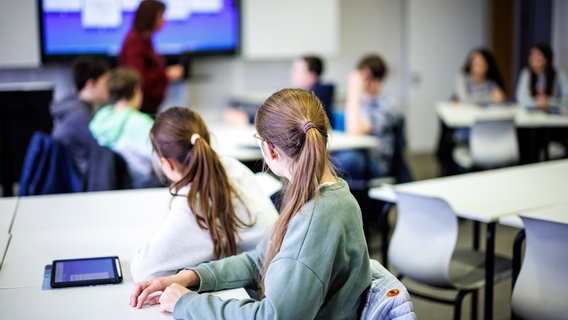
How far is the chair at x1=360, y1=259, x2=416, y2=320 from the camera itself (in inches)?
65.3

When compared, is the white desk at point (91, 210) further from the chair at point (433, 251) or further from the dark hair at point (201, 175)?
the chair at point (433, 251)

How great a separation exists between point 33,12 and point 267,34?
2.12m

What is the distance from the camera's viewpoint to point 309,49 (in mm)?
7293

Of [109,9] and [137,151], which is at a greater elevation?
[109,9]

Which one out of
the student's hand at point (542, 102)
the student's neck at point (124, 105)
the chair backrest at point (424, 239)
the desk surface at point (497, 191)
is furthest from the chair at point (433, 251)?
the student's hand at point (542, 102)

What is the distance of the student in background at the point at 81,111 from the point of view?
4.14 metres

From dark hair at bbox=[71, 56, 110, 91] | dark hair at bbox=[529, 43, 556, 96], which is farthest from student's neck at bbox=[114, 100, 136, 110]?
dark hair at bbox=[529, 43, 556, 96]

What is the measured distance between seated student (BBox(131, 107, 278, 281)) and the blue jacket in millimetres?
1590

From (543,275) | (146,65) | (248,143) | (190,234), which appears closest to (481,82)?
(248,143)

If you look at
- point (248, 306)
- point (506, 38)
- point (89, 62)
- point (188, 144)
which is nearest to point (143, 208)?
point (188, 144)

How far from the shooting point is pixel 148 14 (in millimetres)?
4699

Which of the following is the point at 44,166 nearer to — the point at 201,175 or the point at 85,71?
the point at 85,71

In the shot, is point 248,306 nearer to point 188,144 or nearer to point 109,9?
point 188,144

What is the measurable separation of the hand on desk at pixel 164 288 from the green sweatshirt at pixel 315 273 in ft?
0.18
